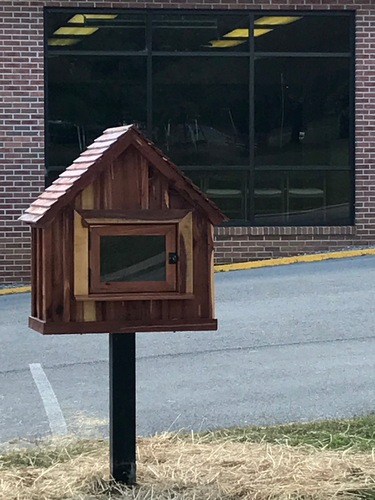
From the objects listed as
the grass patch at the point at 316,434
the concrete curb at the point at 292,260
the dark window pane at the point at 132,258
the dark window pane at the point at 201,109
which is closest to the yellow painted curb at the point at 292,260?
the concrete curb at the point at 292,260

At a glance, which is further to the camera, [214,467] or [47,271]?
[214,467]

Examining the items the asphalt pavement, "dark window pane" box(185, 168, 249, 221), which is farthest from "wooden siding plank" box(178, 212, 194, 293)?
"dark window pane" box(185, 168, 249, 221)

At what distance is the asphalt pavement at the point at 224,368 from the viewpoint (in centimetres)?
758

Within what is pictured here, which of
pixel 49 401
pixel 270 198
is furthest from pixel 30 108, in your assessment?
pixel 49 401

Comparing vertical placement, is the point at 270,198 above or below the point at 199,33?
below

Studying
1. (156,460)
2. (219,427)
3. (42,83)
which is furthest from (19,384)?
(42,83)

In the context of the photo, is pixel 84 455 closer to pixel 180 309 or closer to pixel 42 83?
pixel 180 309

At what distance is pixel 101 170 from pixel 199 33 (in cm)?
1025

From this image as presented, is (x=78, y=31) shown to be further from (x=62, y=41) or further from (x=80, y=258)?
(x=80, y=258)

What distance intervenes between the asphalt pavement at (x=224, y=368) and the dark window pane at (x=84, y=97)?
2.77 m

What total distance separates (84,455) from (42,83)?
30.8ft

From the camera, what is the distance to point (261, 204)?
1551cm

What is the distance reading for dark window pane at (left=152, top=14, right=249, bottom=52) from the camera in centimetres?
1508

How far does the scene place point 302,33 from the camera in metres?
15.4
